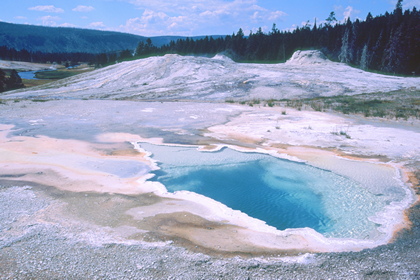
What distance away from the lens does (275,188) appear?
23.5 feet

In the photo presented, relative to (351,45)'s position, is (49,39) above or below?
above

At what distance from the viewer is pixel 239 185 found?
7.25m

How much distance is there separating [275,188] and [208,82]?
19.5m

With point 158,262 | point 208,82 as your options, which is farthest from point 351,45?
point 158,262

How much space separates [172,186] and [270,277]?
3.66 m

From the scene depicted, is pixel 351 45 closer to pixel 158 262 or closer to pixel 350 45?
pixel 350 45

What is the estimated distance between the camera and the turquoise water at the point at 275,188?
5.60 meters

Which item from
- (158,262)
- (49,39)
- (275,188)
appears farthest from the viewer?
(49,39)

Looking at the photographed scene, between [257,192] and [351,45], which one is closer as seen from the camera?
[257,192]

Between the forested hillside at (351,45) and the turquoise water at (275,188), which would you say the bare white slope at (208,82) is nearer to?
the forested hillside at (351,45)

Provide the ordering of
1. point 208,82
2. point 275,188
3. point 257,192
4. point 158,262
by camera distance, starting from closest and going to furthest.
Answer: point 158,262 → point 257,192 → point 275,188 → point 208,82

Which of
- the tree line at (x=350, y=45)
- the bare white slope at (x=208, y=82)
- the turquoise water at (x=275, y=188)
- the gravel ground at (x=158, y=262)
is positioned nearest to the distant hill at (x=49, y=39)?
the tree line at (x=350, y=45)

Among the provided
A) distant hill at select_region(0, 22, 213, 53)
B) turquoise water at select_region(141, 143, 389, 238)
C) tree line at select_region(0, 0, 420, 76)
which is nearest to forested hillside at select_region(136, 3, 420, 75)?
tree line at select_region(0, 0, 420, 76)

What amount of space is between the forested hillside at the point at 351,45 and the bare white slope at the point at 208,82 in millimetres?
10773
